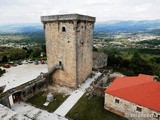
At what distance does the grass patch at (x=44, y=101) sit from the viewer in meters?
20.0

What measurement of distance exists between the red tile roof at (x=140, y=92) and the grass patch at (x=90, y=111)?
2851mm

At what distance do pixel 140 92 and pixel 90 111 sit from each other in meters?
6.94

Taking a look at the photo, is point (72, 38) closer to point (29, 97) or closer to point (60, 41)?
point (60, 41)

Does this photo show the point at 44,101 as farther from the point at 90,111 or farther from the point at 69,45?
the point at 69,45

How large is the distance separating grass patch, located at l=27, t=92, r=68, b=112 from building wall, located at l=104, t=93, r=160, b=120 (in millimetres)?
6921

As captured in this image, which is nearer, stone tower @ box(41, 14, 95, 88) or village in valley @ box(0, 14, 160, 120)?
village in valley @ box(0, 14, 160, 120)

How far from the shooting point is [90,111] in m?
19.1

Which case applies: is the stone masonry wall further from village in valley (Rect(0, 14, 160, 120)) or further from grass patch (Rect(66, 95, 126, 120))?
grass patch (Rect(66, 95, 126, 120))

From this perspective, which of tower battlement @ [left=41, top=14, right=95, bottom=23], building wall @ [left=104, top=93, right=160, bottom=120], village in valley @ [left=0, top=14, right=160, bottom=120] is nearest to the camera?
building wall @ [left=104, top=93, right=160, bottom=120]

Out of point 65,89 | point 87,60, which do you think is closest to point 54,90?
point 65,89

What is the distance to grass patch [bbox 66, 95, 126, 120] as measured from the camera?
18.0m

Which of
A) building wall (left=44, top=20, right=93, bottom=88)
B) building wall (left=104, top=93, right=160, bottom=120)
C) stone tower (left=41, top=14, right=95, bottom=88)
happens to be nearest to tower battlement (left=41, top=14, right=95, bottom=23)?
stone tower (left=41, top=14, right=95, bottom=88)

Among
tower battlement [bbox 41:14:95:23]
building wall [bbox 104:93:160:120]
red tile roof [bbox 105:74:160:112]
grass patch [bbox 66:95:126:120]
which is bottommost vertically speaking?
grass patch [bbox 66:95:126:120]

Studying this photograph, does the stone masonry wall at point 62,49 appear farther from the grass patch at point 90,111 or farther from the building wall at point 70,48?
the grass patch at point 90,111
